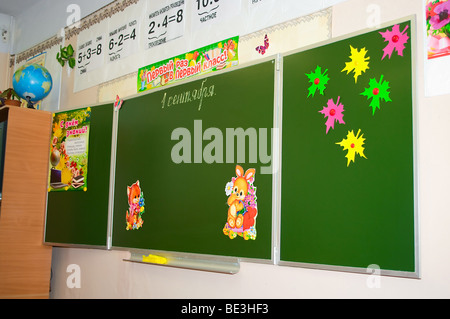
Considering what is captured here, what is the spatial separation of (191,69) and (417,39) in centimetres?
125

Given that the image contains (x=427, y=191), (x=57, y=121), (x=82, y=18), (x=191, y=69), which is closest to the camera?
(x=427, y=191)

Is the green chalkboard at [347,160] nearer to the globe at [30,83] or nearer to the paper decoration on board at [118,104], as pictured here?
the paper decoration on board at [118,104]

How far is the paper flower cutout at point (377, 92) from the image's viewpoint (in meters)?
1.72

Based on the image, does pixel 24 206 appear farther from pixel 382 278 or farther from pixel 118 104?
pixel 382 278

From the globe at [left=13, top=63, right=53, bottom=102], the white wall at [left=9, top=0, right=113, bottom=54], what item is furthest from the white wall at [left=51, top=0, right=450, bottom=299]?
the white wall at [left=9, top=0, right=113, bottom=54]

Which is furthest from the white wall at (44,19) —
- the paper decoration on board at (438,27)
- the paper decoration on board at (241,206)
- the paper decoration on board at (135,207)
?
the paper decoration on board at (438,27)

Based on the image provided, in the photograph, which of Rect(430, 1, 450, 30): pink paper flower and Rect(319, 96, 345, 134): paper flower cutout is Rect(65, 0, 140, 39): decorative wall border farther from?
Rect(430, 1, 450, 30): pink paper flower

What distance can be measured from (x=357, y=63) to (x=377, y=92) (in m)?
0.15

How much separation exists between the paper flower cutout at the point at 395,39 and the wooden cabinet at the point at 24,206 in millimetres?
2353

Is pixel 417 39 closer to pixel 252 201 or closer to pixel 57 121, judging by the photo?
pixel 252 201

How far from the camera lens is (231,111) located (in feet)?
7.39

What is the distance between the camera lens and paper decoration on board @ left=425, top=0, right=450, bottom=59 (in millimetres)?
1638

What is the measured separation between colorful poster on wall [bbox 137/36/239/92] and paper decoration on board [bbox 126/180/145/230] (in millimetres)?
623
